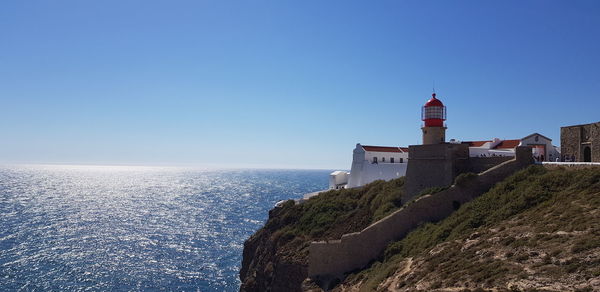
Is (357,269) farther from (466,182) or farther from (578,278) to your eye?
(578,278)

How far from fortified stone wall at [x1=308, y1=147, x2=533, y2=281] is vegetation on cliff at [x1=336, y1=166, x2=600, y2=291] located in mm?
952

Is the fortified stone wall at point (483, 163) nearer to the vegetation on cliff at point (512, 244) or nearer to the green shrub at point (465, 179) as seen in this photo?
the green shrub at point (465, 179)

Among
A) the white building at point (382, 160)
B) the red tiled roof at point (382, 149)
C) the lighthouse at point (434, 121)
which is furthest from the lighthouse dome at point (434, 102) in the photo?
the red tiled roof at point (382, 149)

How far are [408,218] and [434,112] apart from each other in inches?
361

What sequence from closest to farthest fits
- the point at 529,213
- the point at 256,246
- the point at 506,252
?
the point at 506,252, the point at 529,213, the point at 256,246

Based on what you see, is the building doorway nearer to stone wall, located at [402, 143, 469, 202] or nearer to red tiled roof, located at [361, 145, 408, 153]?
stone wall, located at [402, 143, 469, 202]

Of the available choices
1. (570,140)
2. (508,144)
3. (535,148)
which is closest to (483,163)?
(570,140)

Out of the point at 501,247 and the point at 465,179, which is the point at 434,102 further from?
the point at 501,247

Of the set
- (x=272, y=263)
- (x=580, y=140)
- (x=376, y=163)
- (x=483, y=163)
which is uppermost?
(x=580, y=140)

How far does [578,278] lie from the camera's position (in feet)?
38.0

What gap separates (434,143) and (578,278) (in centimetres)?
1869

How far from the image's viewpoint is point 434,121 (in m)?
29.6

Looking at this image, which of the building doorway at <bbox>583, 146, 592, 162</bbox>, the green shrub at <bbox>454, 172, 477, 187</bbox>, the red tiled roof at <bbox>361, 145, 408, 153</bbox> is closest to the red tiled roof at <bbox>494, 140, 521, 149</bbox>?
the building doorway at <bbox>583, 146, 592, 162</bbox>

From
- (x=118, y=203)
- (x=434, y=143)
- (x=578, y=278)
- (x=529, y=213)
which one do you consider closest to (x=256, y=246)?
(x=434, y=143)
